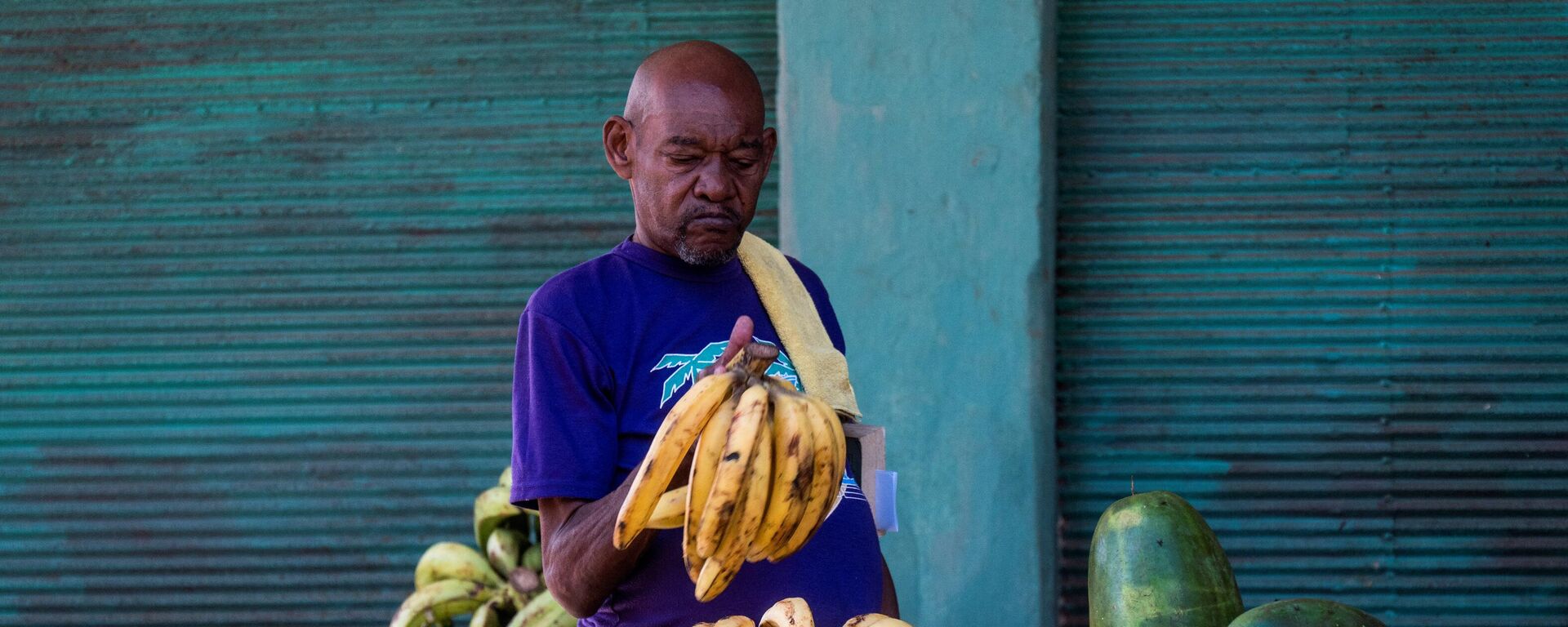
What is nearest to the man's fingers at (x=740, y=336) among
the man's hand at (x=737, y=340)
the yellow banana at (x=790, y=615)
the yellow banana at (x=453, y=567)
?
the man's hand at (x=737, y=340)

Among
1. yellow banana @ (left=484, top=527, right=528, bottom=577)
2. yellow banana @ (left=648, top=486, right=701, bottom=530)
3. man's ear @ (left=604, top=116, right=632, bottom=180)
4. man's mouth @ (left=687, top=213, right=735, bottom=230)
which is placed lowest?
yellow banana @ (left=484, top=527, right=528, bottom=577)

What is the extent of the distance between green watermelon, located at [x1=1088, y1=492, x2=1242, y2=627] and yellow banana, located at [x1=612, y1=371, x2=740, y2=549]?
0.99m

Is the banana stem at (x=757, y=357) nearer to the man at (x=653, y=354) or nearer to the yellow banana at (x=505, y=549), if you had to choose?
the man at (x=653, y=354)

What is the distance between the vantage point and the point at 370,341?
4.33m

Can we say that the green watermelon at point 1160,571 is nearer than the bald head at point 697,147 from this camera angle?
No

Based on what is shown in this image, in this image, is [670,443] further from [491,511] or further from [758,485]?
[491,511]

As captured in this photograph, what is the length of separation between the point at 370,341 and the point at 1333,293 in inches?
118

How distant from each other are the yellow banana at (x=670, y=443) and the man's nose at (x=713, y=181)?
443 mm

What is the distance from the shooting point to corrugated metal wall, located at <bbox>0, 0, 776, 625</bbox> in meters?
4.29

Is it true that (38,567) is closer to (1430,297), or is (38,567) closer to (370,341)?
(370,341)

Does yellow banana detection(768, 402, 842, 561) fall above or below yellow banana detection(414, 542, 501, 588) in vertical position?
above

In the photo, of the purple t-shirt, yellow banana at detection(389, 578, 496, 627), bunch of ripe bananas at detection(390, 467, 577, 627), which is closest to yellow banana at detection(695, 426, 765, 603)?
the purple t-shirt

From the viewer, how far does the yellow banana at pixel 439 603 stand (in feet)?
12.0

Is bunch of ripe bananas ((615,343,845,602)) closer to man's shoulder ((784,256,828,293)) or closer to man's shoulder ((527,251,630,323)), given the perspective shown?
man's shoulder ((527,251,630,323))
